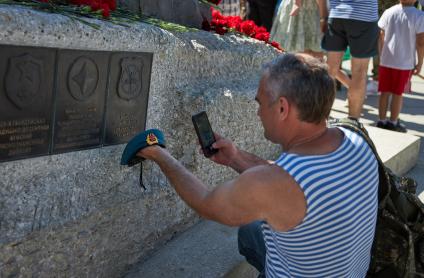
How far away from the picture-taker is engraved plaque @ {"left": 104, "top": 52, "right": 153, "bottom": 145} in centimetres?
254

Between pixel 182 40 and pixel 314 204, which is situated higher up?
pixel 182 40

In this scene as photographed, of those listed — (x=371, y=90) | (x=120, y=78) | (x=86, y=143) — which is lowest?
(x=371, y=90)

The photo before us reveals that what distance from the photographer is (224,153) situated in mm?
2492

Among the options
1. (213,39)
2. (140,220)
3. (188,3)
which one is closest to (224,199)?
(140,220)

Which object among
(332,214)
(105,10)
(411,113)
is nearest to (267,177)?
(332,214)

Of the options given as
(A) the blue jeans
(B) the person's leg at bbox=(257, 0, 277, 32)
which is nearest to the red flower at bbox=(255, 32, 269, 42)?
(A) the blue jeans

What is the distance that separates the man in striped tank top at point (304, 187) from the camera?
1756 mm

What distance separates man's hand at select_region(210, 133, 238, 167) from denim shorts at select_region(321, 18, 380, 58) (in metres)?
3.38

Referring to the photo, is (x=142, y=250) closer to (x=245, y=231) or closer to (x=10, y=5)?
(x=245, y=231)

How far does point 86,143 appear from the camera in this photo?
2.45 meters

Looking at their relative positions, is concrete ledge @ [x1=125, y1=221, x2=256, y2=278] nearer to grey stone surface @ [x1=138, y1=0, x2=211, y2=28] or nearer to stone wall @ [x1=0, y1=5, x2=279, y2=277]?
stone wall @ [x1=0, y1=5, x2=279, y2=277]

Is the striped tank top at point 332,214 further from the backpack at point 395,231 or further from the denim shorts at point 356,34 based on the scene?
the denim shorts at point 356,34

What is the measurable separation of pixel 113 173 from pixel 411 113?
19.3 ft

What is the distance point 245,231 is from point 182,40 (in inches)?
42.8
